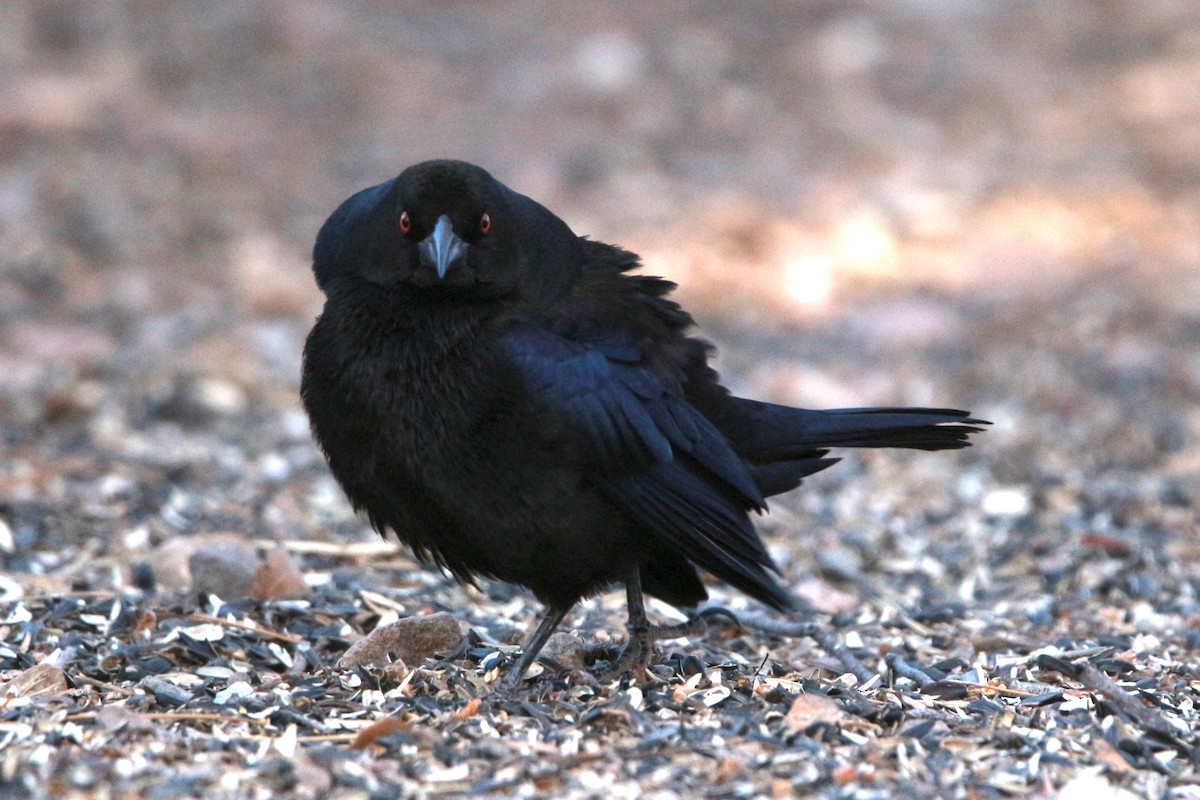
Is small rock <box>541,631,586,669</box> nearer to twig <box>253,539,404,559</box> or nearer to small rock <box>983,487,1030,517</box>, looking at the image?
twig <box>253,539,404,559</box>

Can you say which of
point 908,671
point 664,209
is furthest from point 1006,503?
point 664,209

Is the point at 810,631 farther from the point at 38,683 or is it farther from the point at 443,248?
the point at 38,683

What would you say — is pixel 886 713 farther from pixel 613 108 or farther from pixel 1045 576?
pixel 613 108

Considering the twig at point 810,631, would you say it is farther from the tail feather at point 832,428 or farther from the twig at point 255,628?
the twig at point 255,628

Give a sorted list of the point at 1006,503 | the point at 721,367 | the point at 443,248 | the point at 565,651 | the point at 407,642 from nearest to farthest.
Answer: the point at 443,248, the point at 407,642, the point at 565,651, the point at 1006,503, the point at 721,367

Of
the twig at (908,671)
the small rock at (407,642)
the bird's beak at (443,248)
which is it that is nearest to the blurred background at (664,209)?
the small rock at (407,642)

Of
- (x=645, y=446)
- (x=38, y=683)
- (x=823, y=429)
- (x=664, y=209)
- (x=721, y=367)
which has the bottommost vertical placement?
(x=38, y=683)

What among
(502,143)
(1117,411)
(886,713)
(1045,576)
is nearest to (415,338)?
(886,713)
